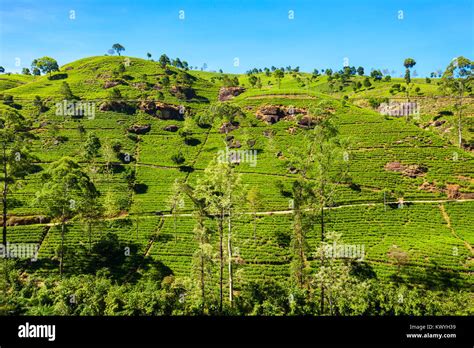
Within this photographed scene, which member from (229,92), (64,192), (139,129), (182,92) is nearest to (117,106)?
(139,129)

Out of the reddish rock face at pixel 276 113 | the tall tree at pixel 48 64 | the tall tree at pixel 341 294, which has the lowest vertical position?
the tall tree at pixel 341 294

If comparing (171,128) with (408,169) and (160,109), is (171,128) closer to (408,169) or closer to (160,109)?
(160,109)

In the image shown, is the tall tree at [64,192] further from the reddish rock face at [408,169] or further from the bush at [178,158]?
the reddish rock face at [408,169]

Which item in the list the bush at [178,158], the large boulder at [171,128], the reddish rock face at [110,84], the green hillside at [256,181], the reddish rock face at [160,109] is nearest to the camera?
the green hillside at [256,181]

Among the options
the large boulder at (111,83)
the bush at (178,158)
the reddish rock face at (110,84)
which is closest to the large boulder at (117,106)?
the reddish rock face at (110,84)

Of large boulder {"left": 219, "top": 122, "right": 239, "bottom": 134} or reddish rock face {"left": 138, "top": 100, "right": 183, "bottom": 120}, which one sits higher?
reddish rock face {"left": 138, "top": 100, "right": 183, "bottom": 120}

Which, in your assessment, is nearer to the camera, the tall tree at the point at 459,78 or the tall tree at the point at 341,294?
the tall tree at the point at 341,294

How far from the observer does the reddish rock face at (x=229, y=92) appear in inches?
5969

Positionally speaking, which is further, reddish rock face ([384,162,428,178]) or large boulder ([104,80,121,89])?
large boulder ([104,80,121,89])

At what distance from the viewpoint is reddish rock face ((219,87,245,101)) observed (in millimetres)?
151625

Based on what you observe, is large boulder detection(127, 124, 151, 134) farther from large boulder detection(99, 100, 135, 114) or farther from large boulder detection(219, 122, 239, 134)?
large boulder detection(219, 122, 239, 134)

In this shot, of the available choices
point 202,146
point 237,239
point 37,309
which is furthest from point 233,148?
point 37,309

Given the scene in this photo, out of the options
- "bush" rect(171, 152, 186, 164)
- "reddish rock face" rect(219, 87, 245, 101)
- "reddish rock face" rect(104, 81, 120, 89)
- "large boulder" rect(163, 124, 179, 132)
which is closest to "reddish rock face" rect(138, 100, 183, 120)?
"large boulder" rect(163, 124, 179, 132)

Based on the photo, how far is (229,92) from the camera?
504 feet
